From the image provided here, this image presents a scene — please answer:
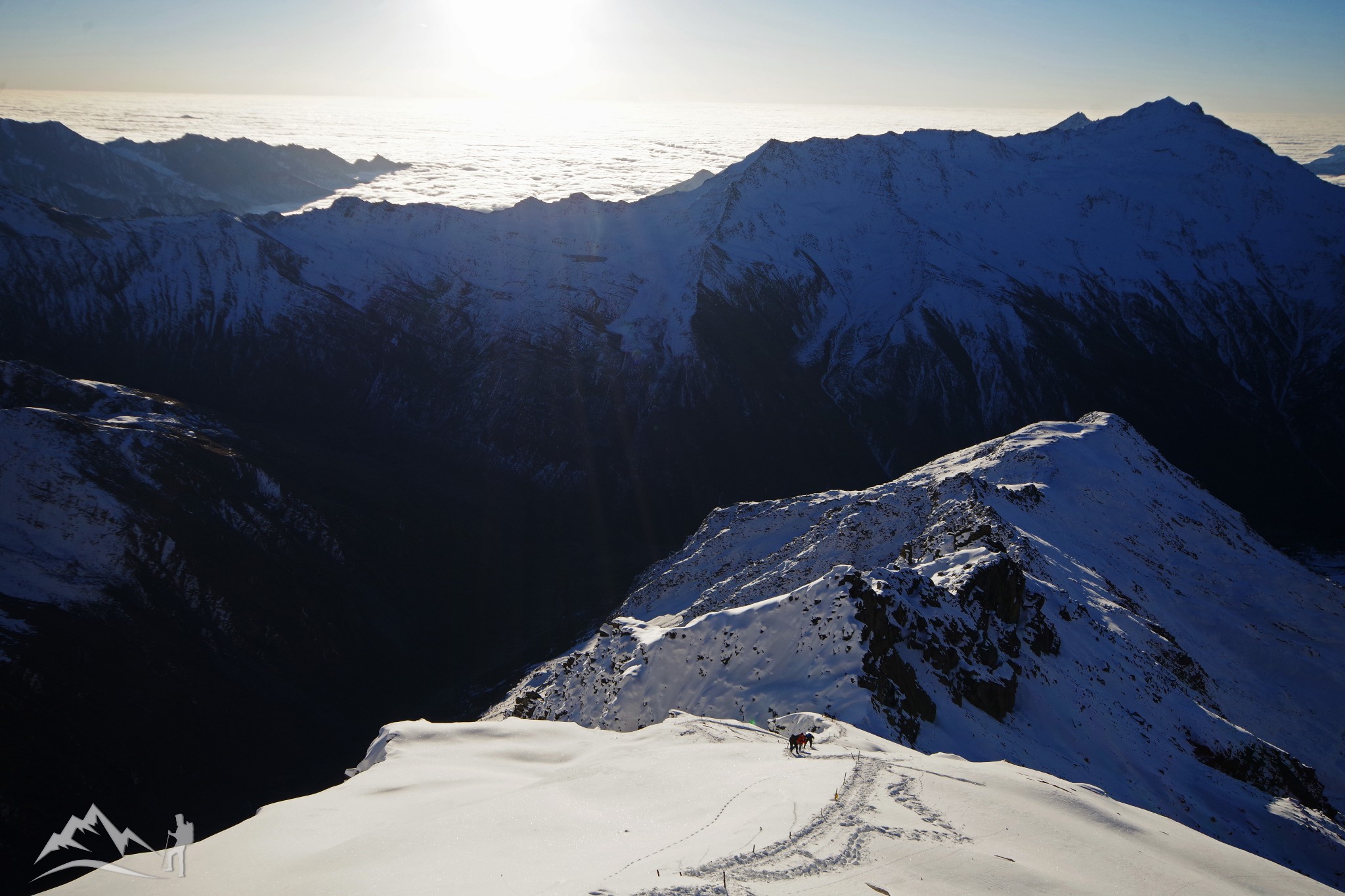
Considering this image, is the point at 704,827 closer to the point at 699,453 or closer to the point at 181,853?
the point at 181,853

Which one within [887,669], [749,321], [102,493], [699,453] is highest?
[749,321]

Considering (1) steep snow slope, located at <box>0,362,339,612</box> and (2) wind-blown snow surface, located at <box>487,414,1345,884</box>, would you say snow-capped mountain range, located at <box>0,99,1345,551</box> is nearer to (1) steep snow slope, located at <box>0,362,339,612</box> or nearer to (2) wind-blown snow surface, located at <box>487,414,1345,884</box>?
(1) steep snow slope, located at <box>0,362,339,612</box>

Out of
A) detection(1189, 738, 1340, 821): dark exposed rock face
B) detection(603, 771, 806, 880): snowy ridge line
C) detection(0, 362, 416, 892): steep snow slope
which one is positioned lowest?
detection(0, 362, 416, 892): steep snow slope

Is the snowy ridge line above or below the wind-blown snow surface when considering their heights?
above

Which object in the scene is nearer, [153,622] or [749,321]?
[153,622]

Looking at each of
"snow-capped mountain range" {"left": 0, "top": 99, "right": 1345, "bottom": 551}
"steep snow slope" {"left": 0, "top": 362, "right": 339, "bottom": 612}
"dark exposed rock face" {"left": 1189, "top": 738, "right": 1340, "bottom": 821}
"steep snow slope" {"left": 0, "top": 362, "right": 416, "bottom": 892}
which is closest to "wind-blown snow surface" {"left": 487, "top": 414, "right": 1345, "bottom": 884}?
"dark exposed rock face" {"left": 1189, "top": 738, "right": 1340, "bottom": 821}

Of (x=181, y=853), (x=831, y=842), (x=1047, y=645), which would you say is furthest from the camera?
(x=1047, y=645)

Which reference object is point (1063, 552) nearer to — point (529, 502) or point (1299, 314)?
point (529, 502)

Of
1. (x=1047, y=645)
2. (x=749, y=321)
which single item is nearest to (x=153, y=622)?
(x=1047, y=645)

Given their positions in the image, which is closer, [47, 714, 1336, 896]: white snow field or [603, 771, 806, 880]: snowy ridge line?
[47, 714, 1336, 896]: white snow field
